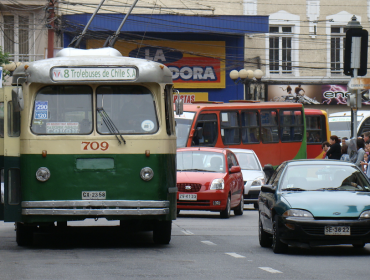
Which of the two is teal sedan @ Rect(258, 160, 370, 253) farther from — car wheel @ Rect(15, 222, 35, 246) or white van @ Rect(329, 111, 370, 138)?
white van @ Rect(329, 111, 370, 138)

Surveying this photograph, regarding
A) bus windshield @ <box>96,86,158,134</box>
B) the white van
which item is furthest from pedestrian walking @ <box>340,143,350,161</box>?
the white van

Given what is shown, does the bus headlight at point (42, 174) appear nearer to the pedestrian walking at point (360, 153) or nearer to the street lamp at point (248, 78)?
the pedestrian walking at point (360, 153)

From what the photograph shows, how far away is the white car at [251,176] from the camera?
22.7 metres

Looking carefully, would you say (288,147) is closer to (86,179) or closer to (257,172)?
(257,172)

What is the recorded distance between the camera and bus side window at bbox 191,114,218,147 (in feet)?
97.9

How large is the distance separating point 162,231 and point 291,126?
2176 cm

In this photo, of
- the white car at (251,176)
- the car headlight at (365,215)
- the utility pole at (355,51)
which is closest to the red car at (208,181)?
the white car at (251,176)

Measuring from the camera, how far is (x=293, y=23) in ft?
146

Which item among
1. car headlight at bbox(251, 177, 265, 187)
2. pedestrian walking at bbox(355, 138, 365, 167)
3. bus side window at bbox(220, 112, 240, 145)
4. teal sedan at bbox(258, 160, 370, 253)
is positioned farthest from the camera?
bus side window at bbox(220, 112, 240, 145)

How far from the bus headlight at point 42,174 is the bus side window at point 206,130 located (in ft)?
60.2

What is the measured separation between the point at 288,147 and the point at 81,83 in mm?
22530

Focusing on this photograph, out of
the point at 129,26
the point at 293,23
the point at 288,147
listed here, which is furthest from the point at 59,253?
the point at 293,23

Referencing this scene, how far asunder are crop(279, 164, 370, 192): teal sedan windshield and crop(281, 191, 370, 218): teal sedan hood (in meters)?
0.35

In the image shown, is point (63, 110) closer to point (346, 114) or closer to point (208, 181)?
point (208, 181)
